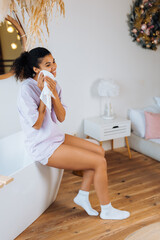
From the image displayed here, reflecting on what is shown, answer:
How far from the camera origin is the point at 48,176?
2.03m

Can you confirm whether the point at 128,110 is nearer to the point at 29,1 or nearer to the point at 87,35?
the point at 87,35

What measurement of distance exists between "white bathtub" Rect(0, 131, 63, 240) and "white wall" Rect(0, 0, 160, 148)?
856mm

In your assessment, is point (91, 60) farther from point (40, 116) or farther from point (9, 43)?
point (40, 116)

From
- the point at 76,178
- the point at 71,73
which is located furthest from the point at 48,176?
the point at 71,73

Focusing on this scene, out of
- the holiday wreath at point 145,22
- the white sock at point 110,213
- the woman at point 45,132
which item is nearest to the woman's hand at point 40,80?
the woman at point 45,132

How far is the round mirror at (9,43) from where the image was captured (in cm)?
246

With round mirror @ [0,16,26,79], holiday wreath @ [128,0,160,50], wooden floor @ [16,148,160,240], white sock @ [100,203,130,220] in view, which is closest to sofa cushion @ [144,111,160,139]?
wooden floor @ [16,148,160,240]

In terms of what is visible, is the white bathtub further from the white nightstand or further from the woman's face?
the white nightstand

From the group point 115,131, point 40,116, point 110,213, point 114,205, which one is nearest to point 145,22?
point 115,131

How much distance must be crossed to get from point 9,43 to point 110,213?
6.06 ft

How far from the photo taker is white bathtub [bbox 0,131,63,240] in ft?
5.42

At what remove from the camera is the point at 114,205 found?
2193 millimetres

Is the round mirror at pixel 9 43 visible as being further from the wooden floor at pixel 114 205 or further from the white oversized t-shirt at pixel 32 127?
the wooden floor at pixel 114 205

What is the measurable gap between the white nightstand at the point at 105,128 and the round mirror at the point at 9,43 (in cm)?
117
